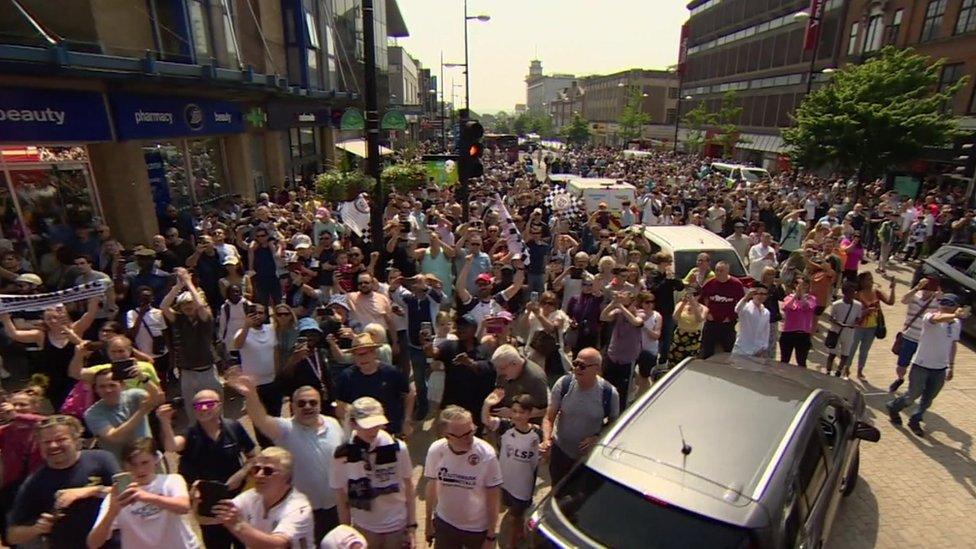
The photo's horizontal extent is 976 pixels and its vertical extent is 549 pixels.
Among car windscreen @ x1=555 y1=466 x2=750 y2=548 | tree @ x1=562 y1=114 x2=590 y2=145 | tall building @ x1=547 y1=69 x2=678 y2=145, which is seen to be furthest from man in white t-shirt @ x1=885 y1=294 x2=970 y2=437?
tree @ x1=562 y1=114 x2=590 y2=145

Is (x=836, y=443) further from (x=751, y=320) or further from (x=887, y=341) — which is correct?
(x=887, y=341)

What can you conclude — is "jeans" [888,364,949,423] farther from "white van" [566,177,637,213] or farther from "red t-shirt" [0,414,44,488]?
"white van" [566,177,637,213]

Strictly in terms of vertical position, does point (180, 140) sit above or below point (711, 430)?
above

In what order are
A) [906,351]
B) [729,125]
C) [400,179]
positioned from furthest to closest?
[729,125], [400,179], [906,351]

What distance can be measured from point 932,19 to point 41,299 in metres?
36.7

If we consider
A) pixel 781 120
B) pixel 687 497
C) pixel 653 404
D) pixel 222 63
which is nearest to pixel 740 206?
pixel 653 404

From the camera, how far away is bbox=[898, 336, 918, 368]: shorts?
637 centimetres

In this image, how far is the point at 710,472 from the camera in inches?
121

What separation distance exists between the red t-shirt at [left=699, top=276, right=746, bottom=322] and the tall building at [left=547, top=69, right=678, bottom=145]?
225 feet

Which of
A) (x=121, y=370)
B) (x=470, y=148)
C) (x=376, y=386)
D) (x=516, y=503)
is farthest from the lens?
(x=470, y=148)

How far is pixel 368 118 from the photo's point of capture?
7844mm

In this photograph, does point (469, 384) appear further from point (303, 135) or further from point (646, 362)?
point (303, 135)

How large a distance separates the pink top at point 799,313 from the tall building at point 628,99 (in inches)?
2693

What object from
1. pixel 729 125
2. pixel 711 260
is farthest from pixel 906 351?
pixel 729 125
